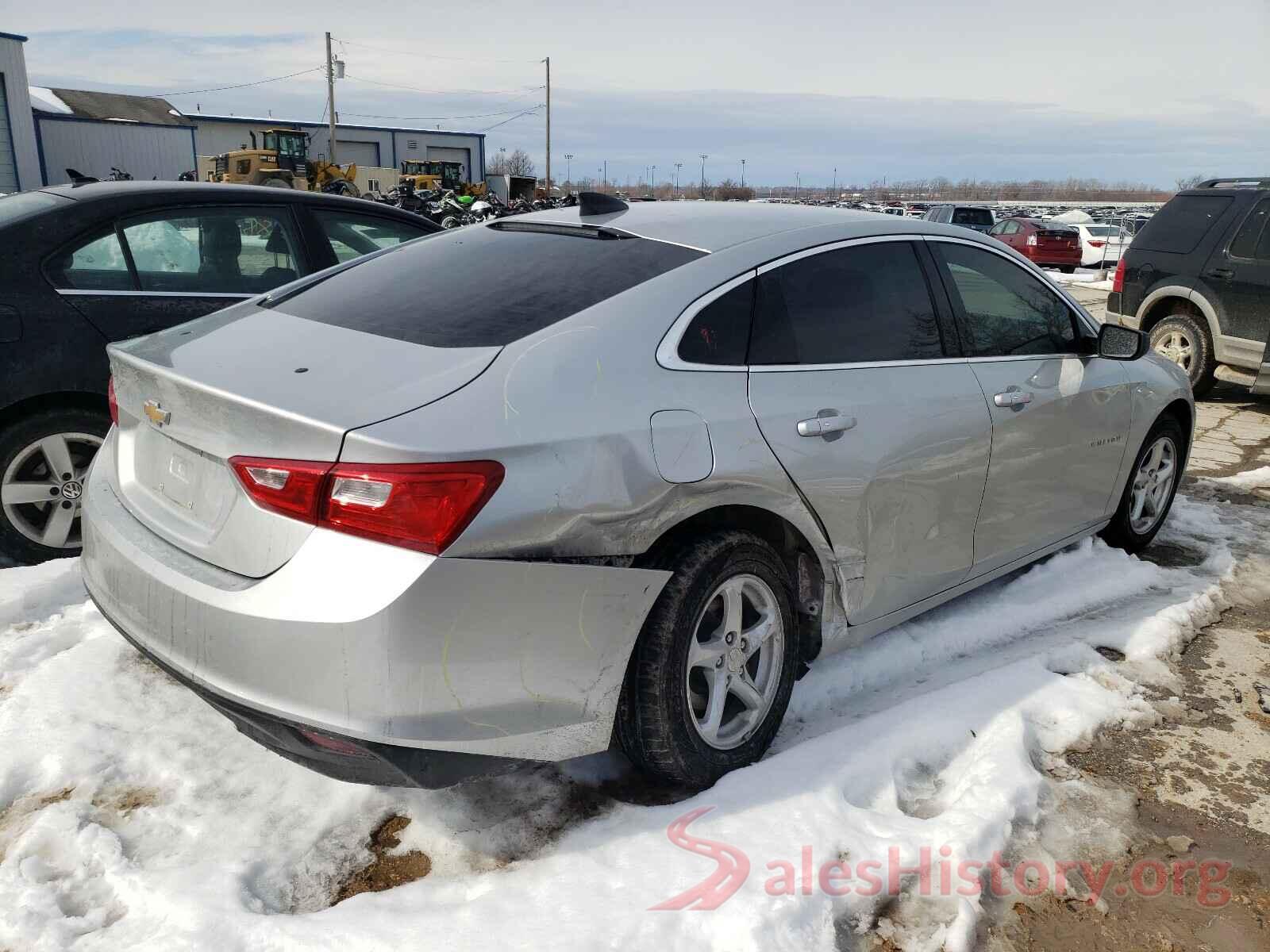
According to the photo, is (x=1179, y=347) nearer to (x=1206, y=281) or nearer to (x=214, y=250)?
(x=1206, y=281)

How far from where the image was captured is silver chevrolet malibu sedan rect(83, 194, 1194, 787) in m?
2.14

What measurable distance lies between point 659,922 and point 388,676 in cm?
80

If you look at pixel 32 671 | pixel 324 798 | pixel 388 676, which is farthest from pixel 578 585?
pixel 32 671

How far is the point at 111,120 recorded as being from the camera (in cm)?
4134

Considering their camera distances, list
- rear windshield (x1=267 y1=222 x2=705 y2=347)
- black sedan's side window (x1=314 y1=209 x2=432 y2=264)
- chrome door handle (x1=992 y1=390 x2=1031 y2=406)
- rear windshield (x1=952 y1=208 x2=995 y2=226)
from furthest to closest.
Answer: rear windshield (x1=952 y1=208 x2=995 y2=226) < black sedan's side window (x1=314 y1=209 x2=432 y2=264) < chrome door handle (x1=992 y1=390 x2=1031 y2=406) < rear windshield (x1=267 y1=222 x2=705 y2=347)

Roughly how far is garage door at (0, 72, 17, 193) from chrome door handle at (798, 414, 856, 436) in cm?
3515

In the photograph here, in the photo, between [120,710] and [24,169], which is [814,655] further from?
[24,169]

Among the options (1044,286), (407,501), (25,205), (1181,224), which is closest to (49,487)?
(25,205)

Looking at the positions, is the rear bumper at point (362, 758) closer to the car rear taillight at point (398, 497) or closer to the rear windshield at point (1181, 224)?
the car rear taillight at point (398, 497)

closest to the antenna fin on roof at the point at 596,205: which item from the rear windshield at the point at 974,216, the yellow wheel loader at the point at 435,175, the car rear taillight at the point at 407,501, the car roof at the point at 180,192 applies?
the car rear taillight at the point at 407,501

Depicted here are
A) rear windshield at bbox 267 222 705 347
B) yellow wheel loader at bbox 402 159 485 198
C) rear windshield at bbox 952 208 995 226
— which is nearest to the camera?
rear windshield at bbox 267 222 705 347

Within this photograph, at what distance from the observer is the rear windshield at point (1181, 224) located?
8695 millimetres

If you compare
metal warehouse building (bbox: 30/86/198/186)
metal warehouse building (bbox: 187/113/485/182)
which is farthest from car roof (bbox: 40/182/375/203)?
metal warehouse building (bbox: 187/113/485/182)

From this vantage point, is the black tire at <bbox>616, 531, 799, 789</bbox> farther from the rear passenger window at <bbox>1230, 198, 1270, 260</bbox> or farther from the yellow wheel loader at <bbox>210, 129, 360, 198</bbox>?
the yellow wheel loader at <bbox>210, 129, 360, 198</bbox>
